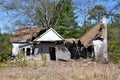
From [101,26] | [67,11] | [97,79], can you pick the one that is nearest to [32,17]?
[67,11]

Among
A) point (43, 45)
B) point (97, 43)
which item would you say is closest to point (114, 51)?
point (97, 43)

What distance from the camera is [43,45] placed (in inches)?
1972

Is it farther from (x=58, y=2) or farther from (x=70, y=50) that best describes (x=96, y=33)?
(x=58, y=2)

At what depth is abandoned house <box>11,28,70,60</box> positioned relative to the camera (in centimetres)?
4894

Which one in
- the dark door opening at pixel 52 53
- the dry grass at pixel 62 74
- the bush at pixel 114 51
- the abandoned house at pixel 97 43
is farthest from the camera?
the dark door opening at pixel 52 53

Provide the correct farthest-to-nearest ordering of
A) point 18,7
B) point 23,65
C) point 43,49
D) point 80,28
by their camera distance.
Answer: point 80,28 < point 18,7 < point 43,49 < point 23,65

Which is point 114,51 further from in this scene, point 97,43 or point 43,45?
point 43,45

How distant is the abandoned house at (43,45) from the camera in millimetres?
48938

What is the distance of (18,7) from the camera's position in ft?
179

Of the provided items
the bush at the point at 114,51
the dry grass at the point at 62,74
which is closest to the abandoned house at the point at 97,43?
the bush at the point at 114,51

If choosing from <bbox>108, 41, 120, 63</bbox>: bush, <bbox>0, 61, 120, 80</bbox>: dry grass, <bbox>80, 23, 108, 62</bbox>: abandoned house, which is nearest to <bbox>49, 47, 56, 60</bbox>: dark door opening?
<bbox>80, 23, 108, 62</bbox>: abandoned house

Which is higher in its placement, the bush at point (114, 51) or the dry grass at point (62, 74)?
Answer: the bush at point (114, 51)

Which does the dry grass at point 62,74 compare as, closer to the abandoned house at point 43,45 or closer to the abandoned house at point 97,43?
the abandoned house at point 97,43

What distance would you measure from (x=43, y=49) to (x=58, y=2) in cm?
1307
